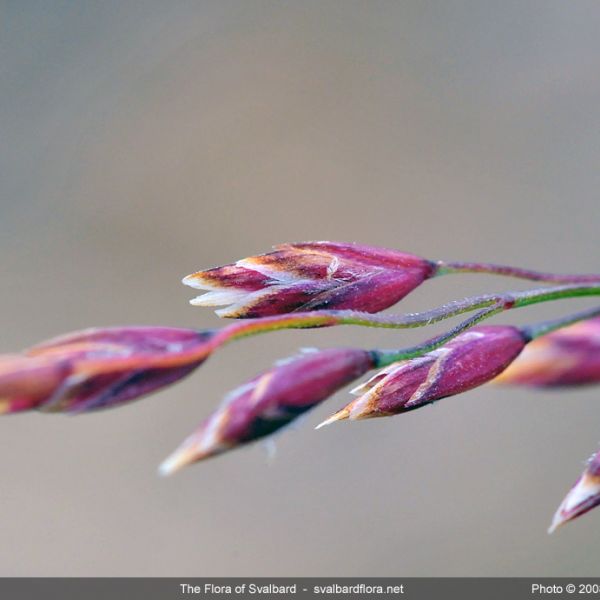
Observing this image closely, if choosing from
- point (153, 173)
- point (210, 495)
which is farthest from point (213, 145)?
point (210, 495)

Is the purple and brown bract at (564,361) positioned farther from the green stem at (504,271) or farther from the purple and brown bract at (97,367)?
the purple and brown bract at (97,367)

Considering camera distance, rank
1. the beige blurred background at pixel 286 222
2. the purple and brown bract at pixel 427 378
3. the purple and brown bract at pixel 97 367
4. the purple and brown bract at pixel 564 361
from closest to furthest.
Result: the purple and brown bract at pixel 97 367
the purple and brown bract at pixel 427 378
the purple and brown bract at pixel 564 361
the beige blurred background at pixel 286 222

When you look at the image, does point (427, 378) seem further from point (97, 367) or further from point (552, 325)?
point (97, 367)

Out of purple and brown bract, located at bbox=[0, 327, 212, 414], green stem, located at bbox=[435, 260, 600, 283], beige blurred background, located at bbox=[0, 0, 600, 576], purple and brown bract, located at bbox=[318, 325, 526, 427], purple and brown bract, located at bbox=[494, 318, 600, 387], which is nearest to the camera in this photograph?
purple and brown bract, located at bbox=[0, 327, 212, 414]

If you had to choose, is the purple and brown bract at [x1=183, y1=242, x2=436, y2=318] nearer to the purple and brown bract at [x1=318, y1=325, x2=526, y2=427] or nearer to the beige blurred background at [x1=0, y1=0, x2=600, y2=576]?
the purple and brown bract at [x1=318, y1=325, x2=526, y2=427]
